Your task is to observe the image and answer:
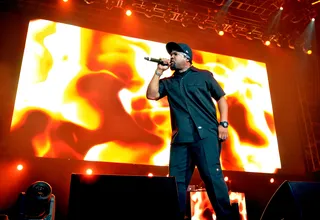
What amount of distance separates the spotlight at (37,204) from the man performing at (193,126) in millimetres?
987

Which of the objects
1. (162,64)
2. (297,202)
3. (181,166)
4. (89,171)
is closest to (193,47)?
(89,171)

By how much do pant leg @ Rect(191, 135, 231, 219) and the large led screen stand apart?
2012 millimetres

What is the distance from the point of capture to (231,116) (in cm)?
430

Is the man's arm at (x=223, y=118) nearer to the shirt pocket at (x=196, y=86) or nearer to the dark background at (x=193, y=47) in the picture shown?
the shirt pocket at (x=196, y=86)

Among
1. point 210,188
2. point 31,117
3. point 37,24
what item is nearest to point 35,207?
point 210,188

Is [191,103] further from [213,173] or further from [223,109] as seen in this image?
[213,173]

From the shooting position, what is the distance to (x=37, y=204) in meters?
2.08

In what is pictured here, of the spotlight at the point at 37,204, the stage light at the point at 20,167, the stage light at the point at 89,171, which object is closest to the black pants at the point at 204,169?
the spotlight at the point at 37,204

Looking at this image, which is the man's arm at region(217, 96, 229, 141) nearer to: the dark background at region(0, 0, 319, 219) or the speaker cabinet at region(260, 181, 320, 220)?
the speaker cabinet at region(260, 181, 320, 220)

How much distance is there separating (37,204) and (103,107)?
183cm

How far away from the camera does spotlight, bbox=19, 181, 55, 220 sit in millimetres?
2045

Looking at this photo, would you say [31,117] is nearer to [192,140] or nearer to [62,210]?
[62,210]

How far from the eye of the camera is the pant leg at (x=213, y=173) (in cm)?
159

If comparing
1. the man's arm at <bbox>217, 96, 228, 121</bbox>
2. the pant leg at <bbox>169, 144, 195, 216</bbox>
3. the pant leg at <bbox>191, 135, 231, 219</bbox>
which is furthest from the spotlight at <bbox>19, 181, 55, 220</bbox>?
the man's arm at <bbox>217, 96, 228, 121</bbox>
